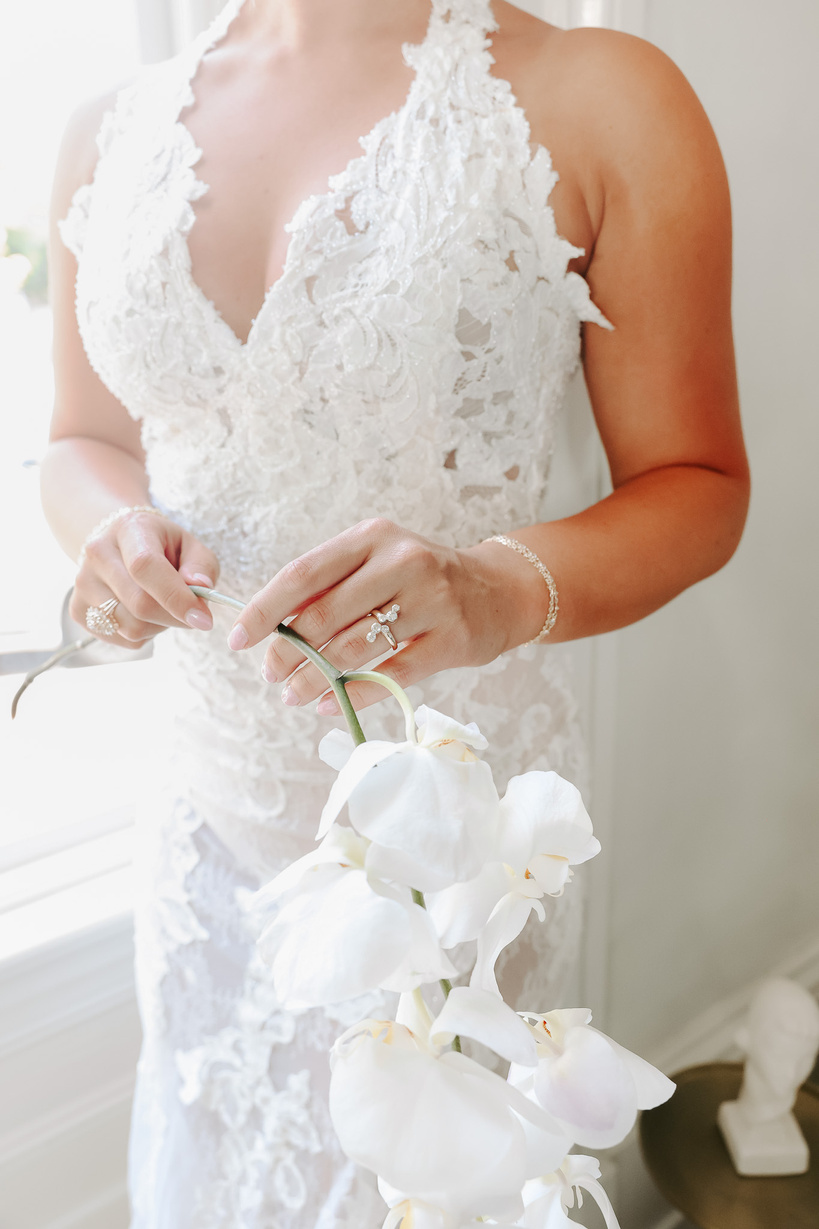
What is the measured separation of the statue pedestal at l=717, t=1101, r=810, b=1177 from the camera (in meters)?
1.24

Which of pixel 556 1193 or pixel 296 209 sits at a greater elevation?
pixel 296 209

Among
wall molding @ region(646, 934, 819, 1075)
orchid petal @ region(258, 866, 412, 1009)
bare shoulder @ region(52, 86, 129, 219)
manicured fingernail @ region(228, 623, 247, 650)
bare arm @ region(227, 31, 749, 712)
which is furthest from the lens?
wall molding @ region(646, 934, 819, 1075)

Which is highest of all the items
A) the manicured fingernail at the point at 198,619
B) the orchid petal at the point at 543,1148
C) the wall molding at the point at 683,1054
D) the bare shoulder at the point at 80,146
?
the bare shoulder at the point at 80,146

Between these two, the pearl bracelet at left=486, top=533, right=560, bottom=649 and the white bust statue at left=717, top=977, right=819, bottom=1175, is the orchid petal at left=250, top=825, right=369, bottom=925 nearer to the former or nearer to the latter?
the pearl bracelet at left=486, top=533, right=560, bottom=649

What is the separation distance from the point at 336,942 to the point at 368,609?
333 mm

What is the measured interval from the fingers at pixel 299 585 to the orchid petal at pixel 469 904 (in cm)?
27

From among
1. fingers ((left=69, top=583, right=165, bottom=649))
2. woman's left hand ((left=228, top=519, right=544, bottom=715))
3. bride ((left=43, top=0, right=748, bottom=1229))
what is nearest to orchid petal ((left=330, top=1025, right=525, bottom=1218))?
woman's left hand ((left=228, top=519, right=544, bottom=715))

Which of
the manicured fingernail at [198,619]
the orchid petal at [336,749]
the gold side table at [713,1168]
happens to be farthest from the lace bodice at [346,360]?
the gold side table at [713,1168]

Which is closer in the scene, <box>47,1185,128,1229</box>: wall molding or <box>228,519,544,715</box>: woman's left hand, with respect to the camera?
<box>228,519,544,715</box>: woman's left hand

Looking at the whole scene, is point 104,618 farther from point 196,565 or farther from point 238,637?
point 238,637

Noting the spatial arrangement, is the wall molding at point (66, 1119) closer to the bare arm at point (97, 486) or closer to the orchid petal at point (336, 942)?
the bare arm at point (97, 486)

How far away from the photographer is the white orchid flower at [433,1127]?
0.23m

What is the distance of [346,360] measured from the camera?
30.0 inches

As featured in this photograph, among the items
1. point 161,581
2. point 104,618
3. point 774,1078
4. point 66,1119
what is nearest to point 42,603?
point 66,1119
